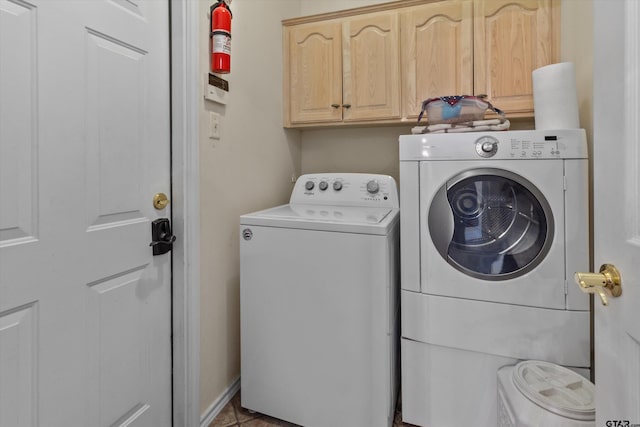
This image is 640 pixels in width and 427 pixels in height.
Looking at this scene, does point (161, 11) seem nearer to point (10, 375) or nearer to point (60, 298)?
point (60, 298)

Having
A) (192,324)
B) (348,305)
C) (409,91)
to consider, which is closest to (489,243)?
(348,305)

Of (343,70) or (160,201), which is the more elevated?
(343,70)

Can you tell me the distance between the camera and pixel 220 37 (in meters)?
1.39

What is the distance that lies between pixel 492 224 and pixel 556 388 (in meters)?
0.62

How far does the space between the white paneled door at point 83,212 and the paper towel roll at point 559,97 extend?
5.38 feet

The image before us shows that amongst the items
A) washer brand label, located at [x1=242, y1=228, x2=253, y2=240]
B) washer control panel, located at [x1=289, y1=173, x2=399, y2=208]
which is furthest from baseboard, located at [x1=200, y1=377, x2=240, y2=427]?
washer control panel, located at [x1=289, y1=173, x2=399, y2=208]

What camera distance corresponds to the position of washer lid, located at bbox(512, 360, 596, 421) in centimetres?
103

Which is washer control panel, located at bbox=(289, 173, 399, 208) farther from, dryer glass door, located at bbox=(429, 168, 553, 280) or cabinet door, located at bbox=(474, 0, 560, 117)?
cabinet door, located at bbox=(474, 0, 560, 117)

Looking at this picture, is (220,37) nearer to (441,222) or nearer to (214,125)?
(214,125)

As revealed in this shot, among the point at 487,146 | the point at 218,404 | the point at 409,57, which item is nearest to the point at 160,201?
the point at 218,404

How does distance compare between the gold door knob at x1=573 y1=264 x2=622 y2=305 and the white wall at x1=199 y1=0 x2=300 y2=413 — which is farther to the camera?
the white wall at x1=199 y1=0 x2=300 y2=413

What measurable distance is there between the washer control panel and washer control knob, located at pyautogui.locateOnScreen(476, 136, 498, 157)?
59cm

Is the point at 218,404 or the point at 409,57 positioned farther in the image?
the point at 409,57

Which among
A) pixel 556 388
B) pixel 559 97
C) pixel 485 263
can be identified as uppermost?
pixel 559 97
